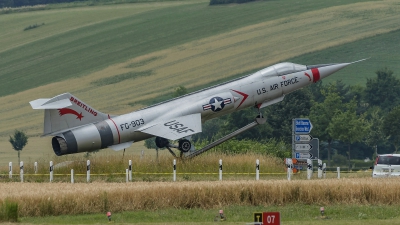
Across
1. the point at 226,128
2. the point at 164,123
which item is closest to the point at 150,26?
the point at 226,128

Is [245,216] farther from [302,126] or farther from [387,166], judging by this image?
[302,126]

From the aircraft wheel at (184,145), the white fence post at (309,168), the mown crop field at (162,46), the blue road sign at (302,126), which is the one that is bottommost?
the white fence post at (309,168)

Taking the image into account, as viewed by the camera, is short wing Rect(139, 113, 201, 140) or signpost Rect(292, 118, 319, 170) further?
short wing Rect(139, 113, 201, 140)

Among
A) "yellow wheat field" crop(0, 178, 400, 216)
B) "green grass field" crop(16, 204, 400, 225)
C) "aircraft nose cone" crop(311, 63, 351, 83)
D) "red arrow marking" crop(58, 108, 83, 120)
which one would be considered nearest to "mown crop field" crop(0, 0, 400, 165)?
"aircraft nose cone" crop(311, 63, 351, 83)

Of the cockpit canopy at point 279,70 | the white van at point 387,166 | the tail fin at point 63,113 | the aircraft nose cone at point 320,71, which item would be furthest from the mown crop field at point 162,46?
the white van at point 387,166

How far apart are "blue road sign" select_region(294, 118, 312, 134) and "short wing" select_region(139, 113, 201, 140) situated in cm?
492

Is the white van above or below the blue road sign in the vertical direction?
below

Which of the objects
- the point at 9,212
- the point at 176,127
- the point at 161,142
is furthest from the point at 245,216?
the point at 161,142

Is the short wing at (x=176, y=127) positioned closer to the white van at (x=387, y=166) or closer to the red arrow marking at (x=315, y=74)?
the red arrow marking at (x=315, y=74)

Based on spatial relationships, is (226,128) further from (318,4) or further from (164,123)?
(318,4)

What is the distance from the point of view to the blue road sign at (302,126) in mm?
40844

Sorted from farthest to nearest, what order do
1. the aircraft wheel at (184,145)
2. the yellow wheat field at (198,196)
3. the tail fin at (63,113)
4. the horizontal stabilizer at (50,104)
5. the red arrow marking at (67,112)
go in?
the aircraft wheel at (184,145)
the red arrow marking at (67,112)
the tail fin at (63,113)
the horizontal stabilizer at (50,104)
the yellow wheat field at (198,196)

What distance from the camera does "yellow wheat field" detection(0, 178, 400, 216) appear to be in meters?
26.5

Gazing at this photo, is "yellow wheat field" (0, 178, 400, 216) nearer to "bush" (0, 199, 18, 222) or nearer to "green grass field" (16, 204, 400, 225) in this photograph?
"green grass field" (16, 204, 400, 225)
